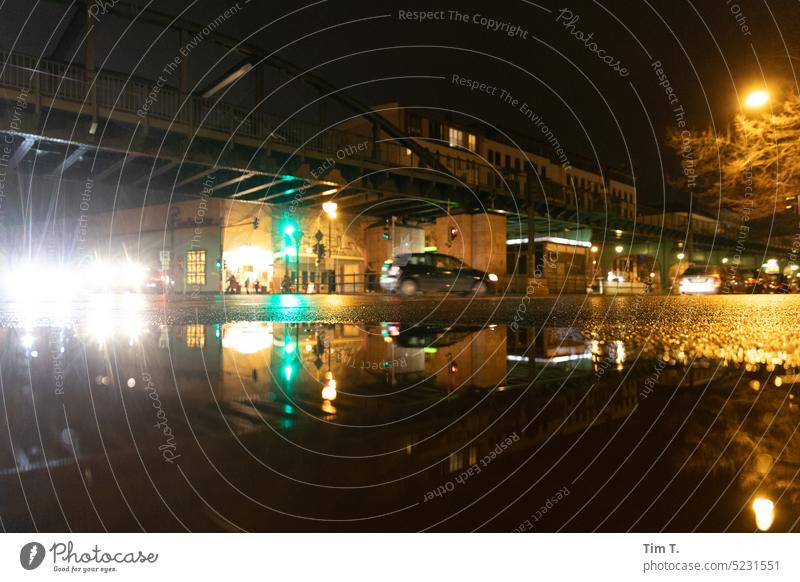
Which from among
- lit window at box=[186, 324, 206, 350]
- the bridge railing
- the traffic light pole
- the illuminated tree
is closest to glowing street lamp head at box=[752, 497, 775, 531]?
lit window at box=[186, 324, 206, 350]

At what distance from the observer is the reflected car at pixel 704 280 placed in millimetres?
30922

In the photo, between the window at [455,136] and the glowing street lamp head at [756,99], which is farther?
the window at [455,136]

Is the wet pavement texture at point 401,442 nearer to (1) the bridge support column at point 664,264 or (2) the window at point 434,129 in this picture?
(2) the window at point 434,129

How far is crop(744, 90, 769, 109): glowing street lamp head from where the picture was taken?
12.4 m

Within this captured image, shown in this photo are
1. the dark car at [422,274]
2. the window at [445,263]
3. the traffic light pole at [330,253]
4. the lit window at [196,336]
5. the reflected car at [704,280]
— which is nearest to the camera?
the lit window at [196,336]

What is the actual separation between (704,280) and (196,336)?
3005cm

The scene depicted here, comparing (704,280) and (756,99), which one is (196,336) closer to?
(756,99)

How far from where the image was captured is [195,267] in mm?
40750

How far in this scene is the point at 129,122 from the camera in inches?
818

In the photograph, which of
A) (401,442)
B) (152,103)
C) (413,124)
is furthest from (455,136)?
(401,442)

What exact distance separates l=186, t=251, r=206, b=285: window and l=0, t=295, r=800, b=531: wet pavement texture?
36.4 metres

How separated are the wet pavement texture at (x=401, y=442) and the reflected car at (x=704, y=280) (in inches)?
1130

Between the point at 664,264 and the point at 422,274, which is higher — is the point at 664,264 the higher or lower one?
the higher one

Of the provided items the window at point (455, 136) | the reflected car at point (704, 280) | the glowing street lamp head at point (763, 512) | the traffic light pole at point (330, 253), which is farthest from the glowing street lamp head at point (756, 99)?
the window at point (455, 136)
